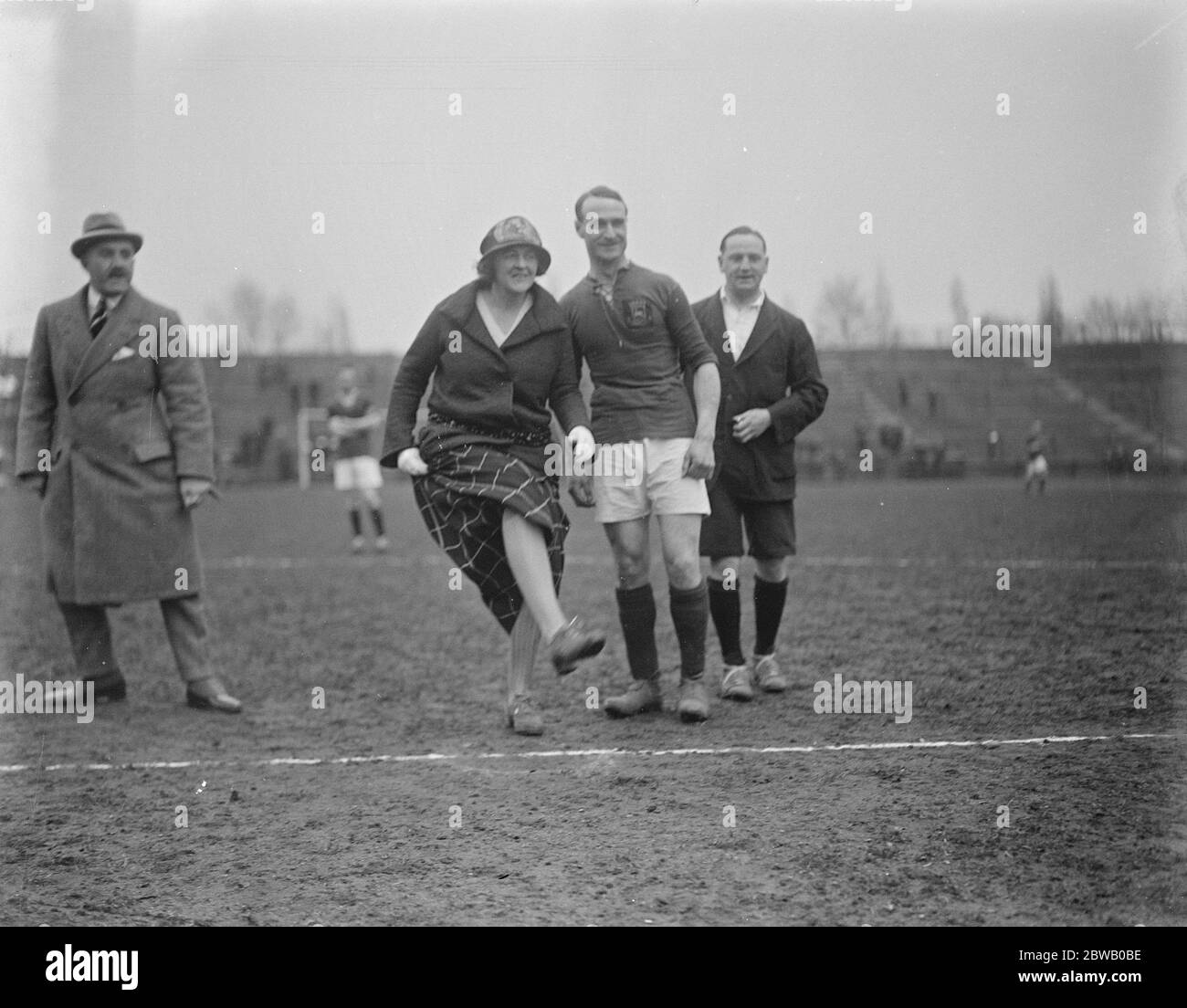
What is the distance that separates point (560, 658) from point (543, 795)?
18.7 inches

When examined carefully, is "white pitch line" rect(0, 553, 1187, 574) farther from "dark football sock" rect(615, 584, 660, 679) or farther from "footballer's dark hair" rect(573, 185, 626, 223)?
"footballer's dark hair" rect(573, 185, 626, 223)

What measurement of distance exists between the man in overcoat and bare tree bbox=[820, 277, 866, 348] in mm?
2807

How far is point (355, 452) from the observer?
14258 mm

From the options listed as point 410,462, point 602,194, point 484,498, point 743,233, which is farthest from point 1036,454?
point 410,462

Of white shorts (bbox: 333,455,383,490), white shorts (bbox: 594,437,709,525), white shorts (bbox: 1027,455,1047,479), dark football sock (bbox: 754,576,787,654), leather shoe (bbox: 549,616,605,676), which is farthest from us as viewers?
A: white shorts (bbox: 333,455,383,490)

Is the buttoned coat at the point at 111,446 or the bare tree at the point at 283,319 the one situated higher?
the bare tree at the point at 283,319

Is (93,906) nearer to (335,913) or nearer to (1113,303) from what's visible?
(335,913)

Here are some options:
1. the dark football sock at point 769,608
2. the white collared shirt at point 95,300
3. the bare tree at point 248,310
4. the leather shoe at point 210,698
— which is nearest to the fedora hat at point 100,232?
the white collared shirt at point 95,300

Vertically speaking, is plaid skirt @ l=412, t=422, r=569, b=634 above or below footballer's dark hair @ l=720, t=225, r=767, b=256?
below

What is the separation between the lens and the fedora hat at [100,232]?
5.76 meters

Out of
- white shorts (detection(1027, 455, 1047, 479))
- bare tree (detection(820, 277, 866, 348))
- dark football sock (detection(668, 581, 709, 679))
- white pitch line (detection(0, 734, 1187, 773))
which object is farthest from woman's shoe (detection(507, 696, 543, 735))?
white shorts (detection(1027, 455, 1047, 479))

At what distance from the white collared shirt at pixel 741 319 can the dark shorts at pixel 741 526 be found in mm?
576

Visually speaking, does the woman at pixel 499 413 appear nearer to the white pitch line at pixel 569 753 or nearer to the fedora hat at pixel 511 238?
the fedora hat at pixel 511 238

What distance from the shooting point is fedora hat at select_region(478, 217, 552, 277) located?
4.77 metres
